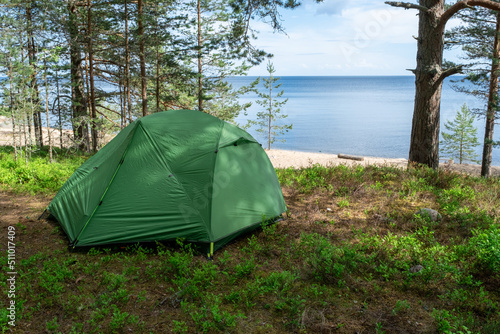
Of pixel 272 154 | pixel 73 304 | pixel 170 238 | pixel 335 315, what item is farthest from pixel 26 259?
pixel 272 154

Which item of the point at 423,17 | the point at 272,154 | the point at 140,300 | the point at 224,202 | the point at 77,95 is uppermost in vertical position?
the point at 423,17

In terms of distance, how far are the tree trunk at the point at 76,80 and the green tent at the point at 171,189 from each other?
780 cm

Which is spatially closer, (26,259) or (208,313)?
(208,313)

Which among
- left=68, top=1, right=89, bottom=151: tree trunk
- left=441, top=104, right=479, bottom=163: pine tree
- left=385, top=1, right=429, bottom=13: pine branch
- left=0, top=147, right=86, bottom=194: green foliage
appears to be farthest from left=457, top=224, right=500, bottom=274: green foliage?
left=441, top=104, right=479, bottom=163: pine tree

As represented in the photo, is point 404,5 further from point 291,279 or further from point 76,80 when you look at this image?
point 76,80

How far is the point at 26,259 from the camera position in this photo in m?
4.53

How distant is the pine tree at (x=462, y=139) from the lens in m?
26.8

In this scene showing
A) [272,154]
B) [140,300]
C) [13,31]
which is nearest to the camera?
[140,300]

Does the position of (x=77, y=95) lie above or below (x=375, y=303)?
above

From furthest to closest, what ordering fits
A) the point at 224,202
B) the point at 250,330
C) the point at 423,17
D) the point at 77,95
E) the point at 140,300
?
the point at 77,95
the point at 423,17
the point at 224,202
the point at 140,300
the point at 250,330

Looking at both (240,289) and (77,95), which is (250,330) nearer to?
(240,289)

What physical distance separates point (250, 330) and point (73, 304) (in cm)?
191

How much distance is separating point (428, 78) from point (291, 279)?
6.62 meters

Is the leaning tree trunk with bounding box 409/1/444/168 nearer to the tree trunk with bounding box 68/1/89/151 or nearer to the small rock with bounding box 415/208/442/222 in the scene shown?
the small rock with bounding box 415/208/442/222
